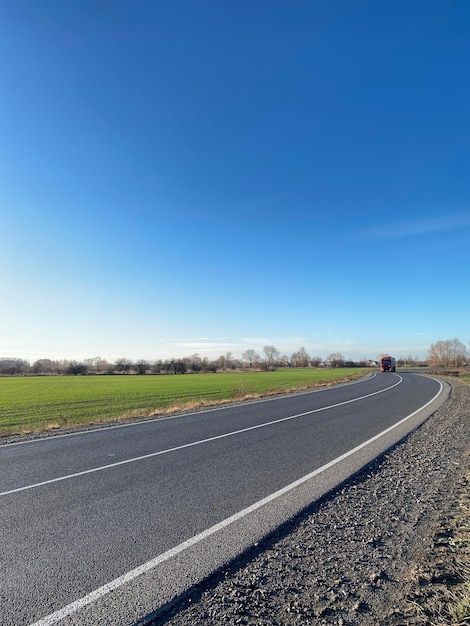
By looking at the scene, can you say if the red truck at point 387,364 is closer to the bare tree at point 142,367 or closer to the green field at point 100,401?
the green field at point 100,401

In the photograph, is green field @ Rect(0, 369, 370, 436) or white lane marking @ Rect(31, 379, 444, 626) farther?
green field @ Rect(0, 369, 370, 436)

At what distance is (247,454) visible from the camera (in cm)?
821

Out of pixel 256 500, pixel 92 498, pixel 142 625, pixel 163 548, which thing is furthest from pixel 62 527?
pixel 256 500

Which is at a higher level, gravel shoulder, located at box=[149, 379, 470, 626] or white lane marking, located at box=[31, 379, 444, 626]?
white lane marking, located at box=[31, 379, 444, 626]

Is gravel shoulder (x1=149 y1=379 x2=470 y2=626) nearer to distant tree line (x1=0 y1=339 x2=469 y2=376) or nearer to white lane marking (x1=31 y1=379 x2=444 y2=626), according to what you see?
white lane marking (x1=31 y1=379 x2=444 y2=626)

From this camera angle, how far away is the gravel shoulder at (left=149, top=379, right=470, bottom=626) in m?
2.96

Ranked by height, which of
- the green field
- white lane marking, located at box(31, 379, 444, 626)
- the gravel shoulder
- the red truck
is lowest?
the gravel shoulder

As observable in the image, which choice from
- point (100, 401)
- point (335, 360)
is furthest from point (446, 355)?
point (100, 401)

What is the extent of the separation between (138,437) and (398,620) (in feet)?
28.2

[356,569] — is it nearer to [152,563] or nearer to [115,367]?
[152,563]

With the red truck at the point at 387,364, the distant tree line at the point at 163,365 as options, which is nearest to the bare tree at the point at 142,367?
the distant tree line at the point at 163,365

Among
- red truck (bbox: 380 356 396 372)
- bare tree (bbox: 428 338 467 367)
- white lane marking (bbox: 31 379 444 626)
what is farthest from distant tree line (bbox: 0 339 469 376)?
white lane marking (bbox: 31 379 444 626)

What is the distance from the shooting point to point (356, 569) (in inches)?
Answer: 142

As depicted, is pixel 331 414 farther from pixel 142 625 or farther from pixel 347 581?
pixel 142 625
